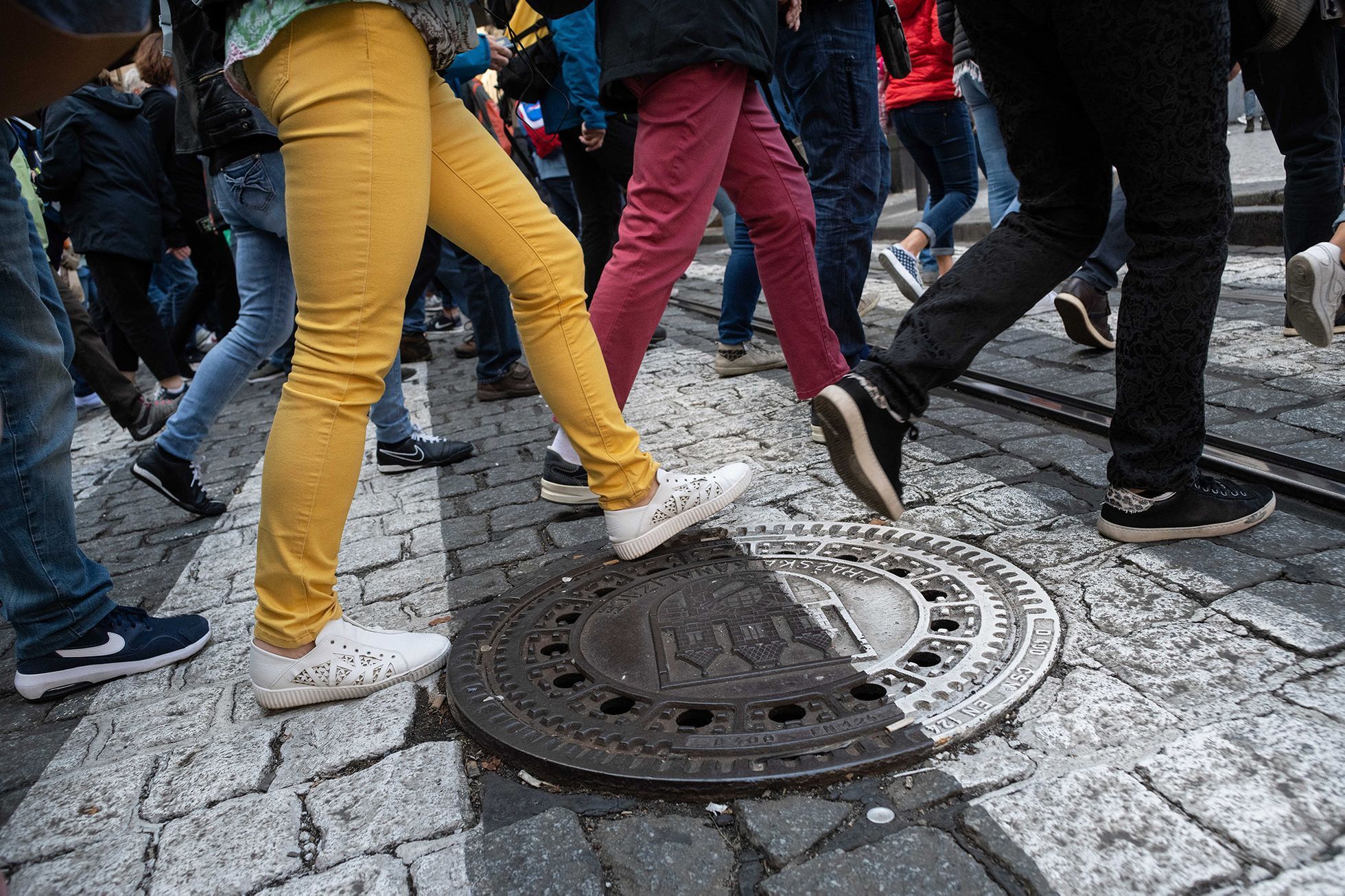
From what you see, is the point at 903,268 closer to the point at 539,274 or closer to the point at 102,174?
the point at 539,274

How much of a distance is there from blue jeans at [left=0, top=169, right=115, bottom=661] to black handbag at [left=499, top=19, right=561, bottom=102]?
221 cm

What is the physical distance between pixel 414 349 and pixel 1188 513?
5.73m

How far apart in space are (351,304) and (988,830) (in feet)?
5.04

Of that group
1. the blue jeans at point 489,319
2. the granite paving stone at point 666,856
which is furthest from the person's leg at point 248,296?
the granite paving stone at point 666,856

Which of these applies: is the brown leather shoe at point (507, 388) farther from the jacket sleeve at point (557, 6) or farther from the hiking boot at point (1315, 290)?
the hiking boot at point (1315, 290)

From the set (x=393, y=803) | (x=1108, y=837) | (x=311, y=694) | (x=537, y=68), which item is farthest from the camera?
(x=537, y=68)

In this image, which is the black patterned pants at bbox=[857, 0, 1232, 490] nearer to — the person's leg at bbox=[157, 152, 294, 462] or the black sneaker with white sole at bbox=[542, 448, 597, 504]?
the black sneaker with white sole at bbox=[542, 448, 597, 504]

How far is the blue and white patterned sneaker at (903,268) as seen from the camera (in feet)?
18.6

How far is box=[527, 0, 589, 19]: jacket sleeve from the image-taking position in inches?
113

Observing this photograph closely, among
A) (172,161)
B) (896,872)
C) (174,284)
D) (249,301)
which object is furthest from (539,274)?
(174,284)

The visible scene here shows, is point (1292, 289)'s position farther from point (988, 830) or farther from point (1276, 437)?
point (988, 830)

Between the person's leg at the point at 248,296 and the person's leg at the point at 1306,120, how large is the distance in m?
3.35

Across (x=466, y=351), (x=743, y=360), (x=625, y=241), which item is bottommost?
(x=466, y=351)

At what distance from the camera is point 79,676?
2.53m
